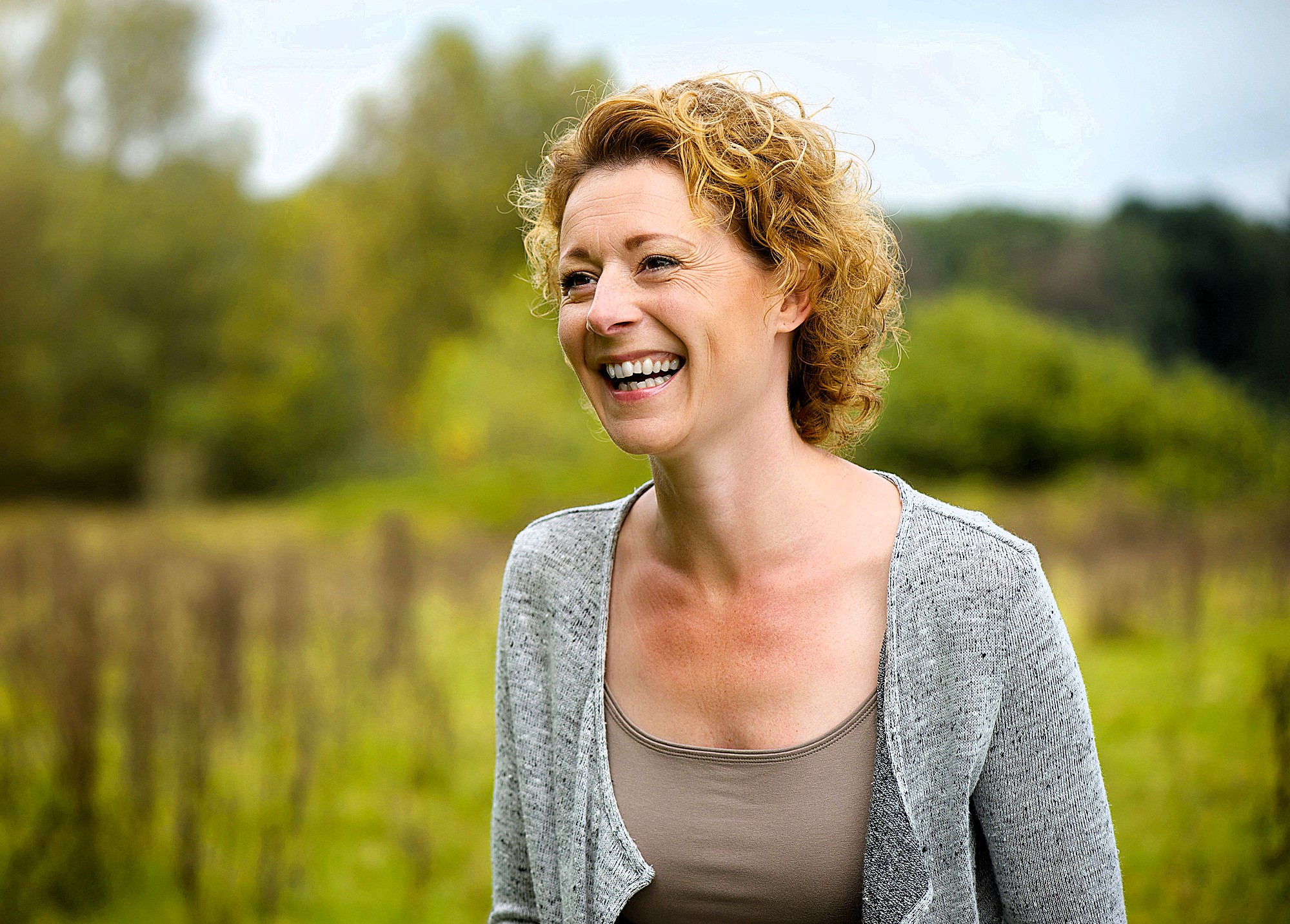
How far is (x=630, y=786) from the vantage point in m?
1.50

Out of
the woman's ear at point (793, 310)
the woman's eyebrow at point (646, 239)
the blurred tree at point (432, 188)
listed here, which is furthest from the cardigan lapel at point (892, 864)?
the blurred tree at point (432, 188)

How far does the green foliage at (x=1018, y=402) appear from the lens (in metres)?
16.5

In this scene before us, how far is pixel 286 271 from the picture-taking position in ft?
66.0

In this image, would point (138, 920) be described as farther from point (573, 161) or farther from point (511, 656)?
point (573, 161)

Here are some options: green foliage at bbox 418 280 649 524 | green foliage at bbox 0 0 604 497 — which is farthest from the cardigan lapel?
green foliage at bbox 0 0 604 497

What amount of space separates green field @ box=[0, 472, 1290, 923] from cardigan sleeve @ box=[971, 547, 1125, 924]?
2623 mm

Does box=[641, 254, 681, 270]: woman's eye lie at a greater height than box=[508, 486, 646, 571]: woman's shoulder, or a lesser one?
greater

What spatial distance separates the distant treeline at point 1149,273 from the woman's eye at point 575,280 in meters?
6.51

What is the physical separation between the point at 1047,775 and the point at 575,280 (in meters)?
0.99

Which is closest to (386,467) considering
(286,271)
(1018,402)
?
(286,271)

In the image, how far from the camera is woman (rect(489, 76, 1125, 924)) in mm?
1377

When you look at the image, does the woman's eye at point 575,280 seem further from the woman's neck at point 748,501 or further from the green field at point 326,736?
the green field at point 326,736

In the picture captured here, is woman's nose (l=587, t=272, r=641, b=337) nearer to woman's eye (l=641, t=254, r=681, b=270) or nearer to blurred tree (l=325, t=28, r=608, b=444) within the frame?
woman's eye (l=641, t=254, r=681, b=270)

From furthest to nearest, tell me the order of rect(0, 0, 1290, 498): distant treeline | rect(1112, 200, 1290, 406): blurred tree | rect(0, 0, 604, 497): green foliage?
rect(0, 0, 604, 497): green foliage → rect(0, 0, 1290, 498): distant treeline → rect(1112, 200, 1290, 406): blurred tree
